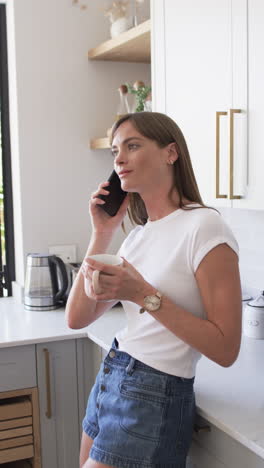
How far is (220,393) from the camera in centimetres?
152

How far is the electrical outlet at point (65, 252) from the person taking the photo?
2.82m

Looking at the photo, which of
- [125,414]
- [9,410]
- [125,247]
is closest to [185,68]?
[125,247]

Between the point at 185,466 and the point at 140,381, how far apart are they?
0.83 feet

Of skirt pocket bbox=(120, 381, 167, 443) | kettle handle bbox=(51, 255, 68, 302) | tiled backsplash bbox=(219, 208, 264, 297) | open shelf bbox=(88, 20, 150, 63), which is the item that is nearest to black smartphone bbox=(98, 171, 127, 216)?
skirt pocket bbox=(120, 381, 167, 443)

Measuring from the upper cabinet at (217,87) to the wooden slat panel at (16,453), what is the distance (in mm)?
1095

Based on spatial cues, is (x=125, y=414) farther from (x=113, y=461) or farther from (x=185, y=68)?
(x=185, y=68)

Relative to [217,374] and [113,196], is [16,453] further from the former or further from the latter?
[113,196]

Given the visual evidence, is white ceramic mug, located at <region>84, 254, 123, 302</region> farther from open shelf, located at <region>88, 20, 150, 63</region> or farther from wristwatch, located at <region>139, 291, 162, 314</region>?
open shelf, located at <region>88, 20, 150, 63</region>

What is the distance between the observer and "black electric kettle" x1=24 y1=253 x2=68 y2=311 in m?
2.62

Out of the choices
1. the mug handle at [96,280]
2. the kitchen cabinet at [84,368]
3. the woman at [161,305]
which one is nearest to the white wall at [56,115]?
the kitchen cabinet at [84,368]

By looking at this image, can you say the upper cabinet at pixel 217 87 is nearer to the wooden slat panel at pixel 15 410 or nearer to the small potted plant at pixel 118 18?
the small potted plant at pixel 118 18

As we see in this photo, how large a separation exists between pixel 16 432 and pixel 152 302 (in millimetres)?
1134

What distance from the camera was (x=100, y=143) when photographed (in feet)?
8.96

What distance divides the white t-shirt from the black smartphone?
0.61 ft
